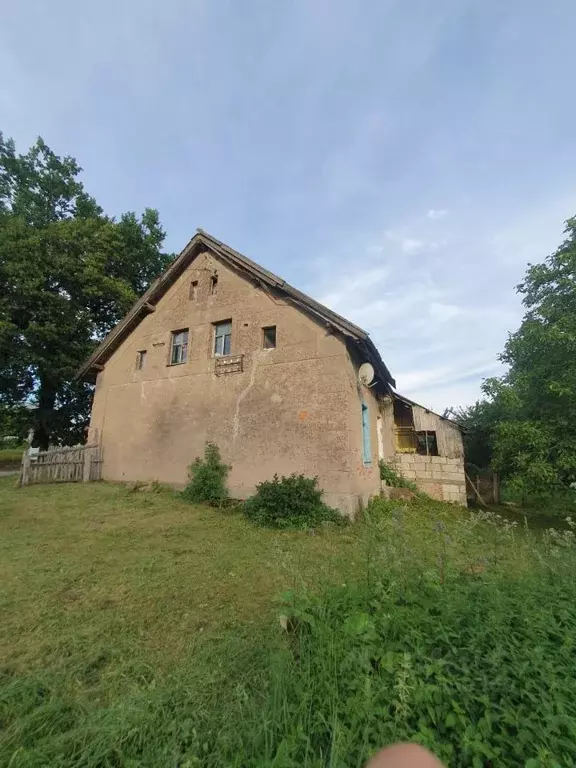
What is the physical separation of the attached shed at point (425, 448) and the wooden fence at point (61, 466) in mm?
10026

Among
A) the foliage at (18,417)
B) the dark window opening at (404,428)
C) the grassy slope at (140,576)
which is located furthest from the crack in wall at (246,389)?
the foliage at (18,417)

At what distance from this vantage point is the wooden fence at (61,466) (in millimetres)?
11066

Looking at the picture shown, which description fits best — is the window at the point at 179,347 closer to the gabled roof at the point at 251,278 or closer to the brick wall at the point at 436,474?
the gabled roof at the point at 251,278

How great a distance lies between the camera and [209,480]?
9.43 metres

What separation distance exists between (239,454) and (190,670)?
6.81 metres

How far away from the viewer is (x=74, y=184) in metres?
21.0

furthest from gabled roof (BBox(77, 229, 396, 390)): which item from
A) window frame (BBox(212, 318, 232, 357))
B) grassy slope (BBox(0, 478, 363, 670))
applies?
grassy slope (BBox(0, 478, 363, 670))

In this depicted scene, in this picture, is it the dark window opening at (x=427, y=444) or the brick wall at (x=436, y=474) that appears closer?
the brick wall at (x=436, y=474)

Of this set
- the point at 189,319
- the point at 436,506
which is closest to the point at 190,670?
the point at 436,506

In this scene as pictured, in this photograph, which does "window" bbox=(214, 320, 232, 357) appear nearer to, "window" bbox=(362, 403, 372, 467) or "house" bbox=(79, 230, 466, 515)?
"house" bbox=(79, 230, 466, 515)

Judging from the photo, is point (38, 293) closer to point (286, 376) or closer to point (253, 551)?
point (286, 376)

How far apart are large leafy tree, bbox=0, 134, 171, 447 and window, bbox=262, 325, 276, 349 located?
38.4 feet

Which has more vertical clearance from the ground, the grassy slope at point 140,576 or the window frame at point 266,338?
the window frame at point 266,338

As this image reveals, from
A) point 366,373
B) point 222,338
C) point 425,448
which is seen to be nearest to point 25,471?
point 222,338
